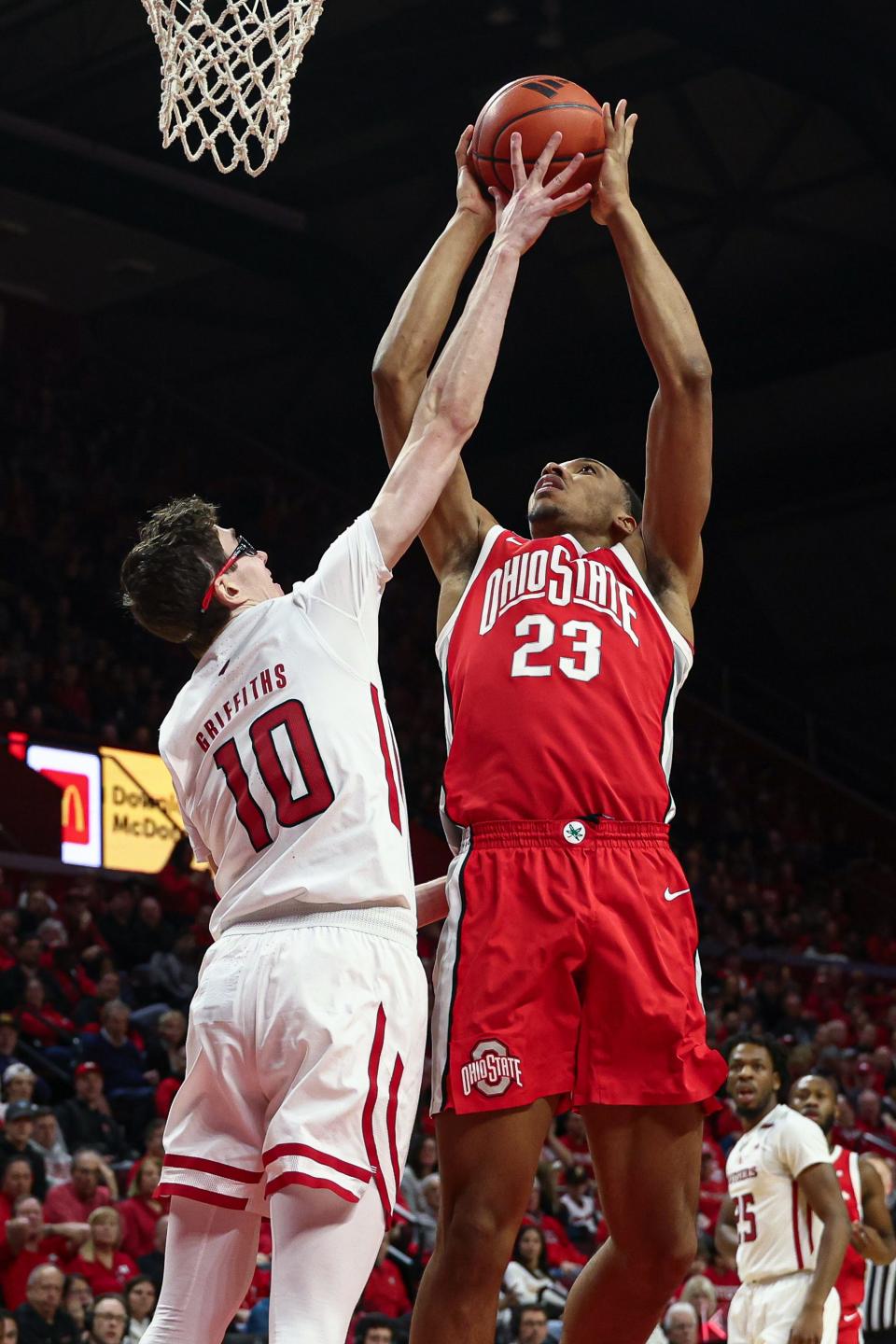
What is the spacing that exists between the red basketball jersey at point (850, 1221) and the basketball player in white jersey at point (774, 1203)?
31 centimetres

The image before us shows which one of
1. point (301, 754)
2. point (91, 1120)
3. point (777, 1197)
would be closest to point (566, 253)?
point (91, 1120)

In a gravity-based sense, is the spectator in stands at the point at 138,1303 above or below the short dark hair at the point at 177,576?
below

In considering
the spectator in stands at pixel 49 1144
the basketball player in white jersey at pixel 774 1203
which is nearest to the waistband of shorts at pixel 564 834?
the basketball player in white jersey at pixel 774 1203

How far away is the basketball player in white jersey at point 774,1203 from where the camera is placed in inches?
250

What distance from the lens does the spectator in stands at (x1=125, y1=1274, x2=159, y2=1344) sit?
7891 millimetres

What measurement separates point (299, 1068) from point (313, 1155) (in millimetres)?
154

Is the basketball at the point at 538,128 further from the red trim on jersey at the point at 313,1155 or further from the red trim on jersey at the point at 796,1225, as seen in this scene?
the red trim on jersey at the point at 796,1225

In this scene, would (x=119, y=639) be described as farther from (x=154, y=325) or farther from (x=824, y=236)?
(x=824, y=236)

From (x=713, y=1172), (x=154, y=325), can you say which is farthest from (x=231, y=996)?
(x=154, y=325)

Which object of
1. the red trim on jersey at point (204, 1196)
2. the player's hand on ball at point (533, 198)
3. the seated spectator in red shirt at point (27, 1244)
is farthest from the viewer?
the seated spectator in red shirt at point (27, 1244)

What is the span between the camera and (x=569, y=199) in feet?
13.0

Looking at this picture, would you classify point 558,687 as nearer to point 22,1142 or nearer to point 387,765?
point 387,765

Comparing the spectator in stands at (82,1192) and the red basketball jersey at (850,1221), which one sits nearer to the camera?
the red basketball jersey at (850,1221)

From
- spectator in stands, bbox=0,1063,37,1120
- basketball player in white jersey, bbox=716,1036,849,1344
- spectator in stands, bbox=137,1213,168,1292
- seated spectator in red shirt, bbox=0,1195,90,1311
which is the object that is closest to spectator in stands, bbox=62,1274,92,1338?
seated spectator in red shirt, bbox=0,1195,90,1311
